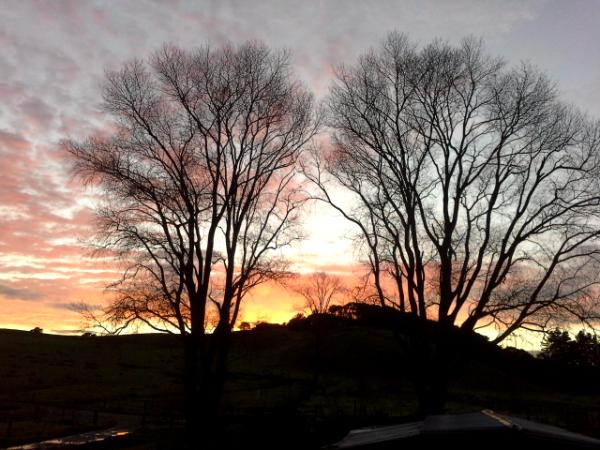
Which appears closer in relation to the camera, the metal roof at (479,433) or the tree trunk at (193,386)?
the metal roof at (479,433)

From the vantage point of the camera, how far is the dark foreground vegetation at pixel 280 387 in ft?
77.6

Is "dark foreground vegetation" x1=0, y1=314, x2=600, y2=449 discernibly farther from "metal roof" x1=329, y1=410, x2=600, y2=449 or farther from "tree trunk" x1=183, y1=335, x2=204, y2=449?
"metal roof" x1=329, y1=410, x2=600, y2=449

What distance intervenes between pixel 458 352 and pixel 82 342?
91.4 m

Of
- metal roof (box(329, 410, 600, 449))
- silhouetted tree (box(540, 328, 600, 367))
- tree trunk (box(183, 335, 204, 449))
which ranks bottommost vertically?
metal roof (box(329, 410, 600, 449))

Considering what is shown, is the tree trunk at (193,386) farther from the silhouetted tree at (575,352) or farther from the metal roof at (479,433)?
the silhouetted tree at (575,352)

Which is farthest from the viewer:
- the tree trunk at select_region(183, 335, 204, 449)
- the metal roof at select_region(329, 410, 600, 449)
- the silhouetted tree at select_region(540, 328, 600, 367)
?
the silhouetted tree at select_region(540, 328, 600, 367)

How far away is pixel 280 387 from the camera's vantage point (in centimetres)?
5653

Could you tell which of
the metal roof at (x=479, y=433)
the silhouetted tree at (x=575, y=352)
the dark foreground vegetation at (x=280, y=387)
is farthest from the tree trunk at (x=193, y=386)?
the silhouetted tree at (x=575, y=352)

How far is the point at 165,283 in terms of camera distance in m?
22.9

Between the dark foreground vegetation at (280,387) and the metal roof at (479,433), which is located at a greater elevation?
the dark foreground vegetation at (280,387)

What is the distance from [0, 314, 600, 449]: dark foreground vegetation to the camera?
23641 millimetres

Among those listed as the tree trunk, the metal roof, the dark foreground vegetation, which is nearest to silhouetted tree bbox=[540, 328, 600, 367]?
the dark foreground vegetation

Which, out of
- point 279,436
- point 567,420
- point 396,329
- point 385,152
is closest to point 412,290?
point 396,329

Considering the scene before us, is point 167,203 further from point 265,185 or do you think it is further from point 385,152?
point 385,152
